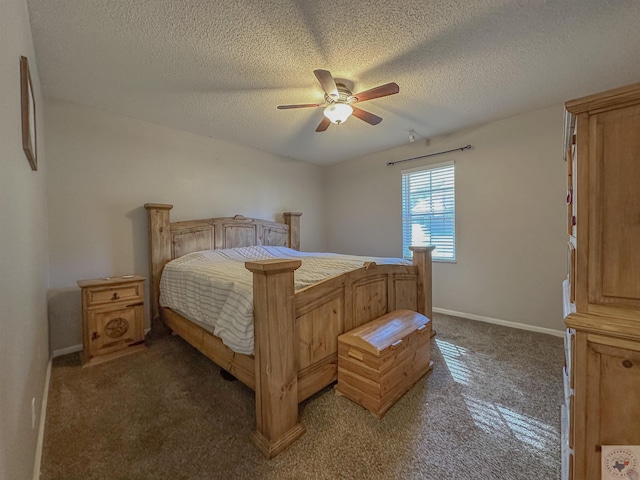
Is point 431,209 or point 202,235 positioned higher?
point 431,209

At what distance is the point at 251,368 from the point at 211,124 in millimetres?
2812

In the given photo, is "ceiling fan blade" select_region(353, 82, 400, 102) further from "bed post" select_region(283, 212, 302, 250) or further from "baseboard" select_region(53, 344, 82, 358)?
"baseboard" select_region(53, 344, 82, 358)

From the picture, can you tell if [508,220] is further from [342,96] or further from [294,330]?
[294,330]

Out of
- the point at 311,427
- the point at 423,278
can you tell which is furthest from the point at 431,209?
the point at 311,427

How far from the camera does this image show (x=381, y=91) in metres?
1.93

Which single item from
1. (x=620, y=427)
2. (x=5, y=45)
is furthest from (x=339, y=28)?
(x=620, y=427)

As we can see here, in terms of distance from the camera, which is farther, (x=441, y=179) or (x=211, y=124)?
(x=441, y=179)

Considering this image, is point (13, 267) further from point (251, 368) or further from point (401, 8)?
point (401, 8)

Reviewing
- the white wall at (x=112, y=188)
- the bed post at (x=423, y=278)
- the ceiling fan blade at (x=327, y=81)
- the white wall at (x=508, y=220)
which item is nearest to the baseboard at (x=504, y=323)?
the white wall at (x=508, y=220)

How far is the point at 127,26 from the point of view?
1.66 metres

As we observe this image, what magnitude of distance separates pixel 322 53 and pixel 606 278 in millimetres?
2034

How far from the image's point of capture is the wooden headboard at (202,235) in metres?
2.94

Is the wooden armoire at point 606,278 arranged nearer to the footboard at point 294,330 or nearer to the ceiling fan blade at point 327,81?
the footboard at point 294,330

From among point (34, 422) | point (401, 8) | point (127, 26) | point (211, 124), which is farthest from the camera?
point (211, 124)
